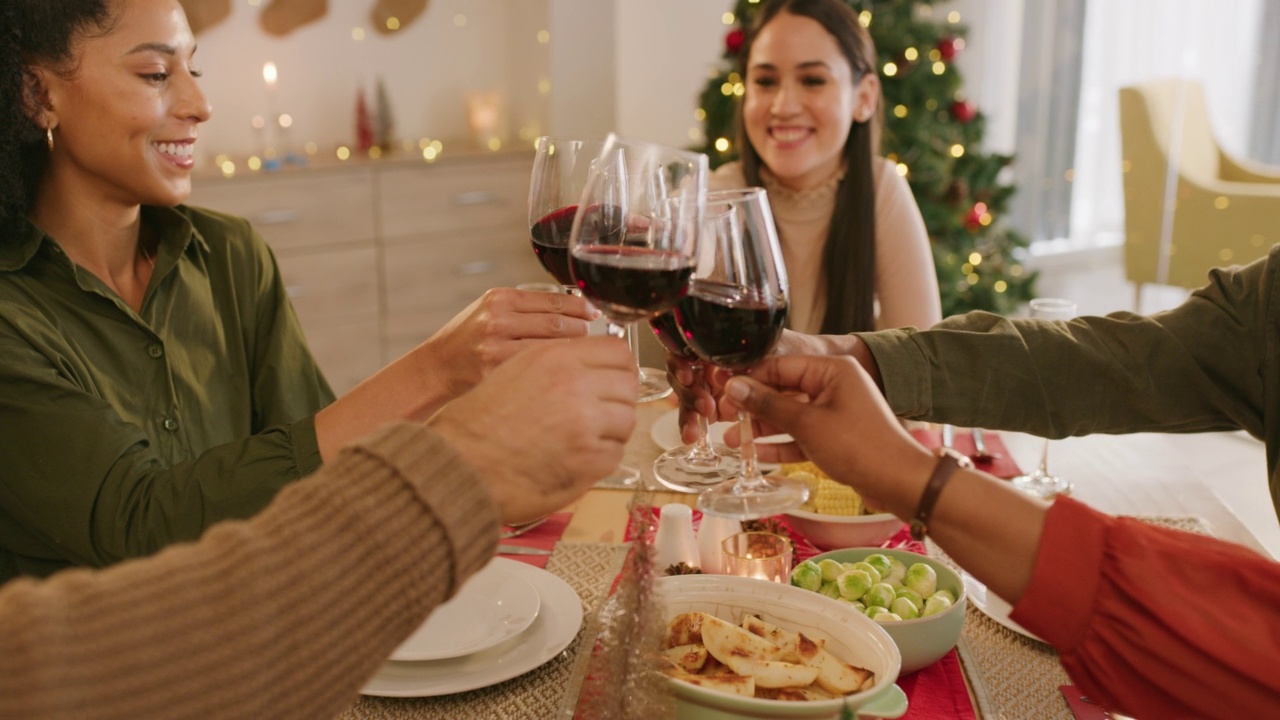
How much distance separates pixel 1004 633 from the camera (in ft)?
3.98

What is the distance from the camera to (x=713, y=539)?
4.36 ft

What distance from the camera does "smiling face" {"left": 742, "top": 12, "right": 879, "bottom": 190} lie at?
9.04 ft

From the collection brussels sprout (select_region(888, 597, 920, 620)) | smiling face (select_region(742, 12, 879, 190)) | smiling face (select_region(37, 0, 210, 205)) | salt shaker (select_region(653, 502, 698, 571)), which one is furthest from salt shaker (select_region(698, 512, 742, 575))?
smiling face (select_region(742, 12, 879, 190))

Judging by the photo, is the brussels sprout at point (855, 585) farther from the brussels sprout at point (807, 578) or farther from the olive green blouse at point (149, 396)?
the olive green blouse at point (149, 396)

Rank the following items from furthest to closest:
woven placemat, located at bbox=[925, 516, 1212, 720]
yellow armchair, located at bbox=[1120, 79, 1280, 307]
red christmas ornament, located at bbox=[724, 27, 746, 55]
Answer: yellow armchair, located at bbox=[1120, 79, 1280, 307] → red christmas ornament, located at bbox=[724, 27, 746, 55] → woven placemat, located at bbox=[925, 516, 1212, 720]

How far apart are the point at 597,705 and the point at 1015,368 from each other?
0.70m

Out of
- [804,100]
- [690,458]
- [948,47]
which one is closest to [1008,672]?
[690,458]

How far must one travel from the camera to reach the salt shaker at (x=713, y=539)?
4.35 feet

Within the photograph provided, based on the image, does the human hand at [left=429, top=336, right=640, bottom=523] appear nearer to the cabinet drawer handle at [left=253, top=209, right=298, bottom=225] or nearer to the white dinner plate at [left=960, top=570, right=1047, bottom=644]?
the white dinner plate at [left=960, top=570, right=1047, bottom=644]

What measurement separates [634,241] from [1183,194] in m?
4.63

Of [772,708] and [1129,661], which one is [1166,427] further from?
[772,708]

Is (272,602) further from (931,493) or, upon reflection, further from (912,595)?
(912,595)

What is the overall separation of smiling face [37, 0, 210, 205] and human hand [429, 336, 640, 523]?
3.07ft

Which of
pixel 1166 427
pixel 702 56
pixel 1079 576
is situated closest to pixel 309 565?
pixel 1079 576
